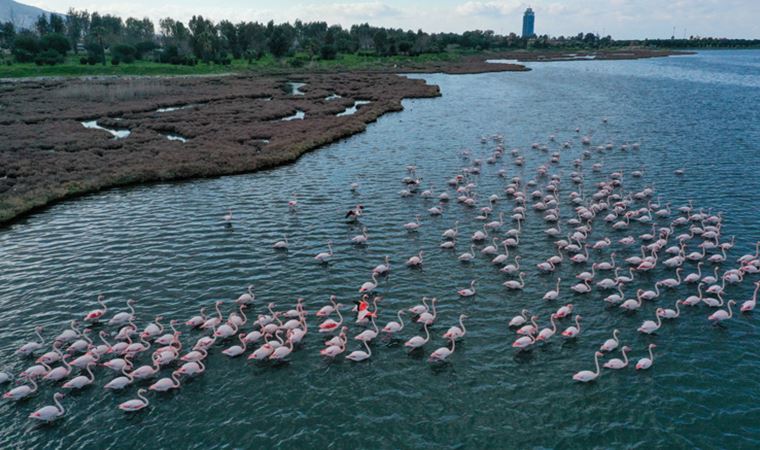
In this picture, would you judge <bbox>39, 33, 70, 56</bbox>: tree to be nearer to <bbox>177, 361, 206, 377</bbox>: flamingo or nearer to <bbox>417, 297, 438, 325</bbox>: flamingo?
<bbox>177, 361, 206, 377</bbox>: flamingo

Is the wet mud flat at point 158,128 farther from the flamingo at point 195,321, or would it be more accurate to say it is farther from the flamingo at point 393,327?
the flamingo at point 393,327

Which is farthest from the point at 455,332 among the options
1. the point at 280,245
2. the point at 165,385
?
the point at 280,245

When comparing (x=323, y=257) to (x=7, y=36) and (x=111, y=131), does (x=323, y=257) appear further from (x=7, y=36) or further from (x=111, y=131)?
(x=7, y=36)

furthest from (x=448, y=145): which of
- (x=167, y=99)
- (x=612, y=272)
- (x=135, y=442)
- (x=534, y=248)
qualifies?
(x=167, y=99)

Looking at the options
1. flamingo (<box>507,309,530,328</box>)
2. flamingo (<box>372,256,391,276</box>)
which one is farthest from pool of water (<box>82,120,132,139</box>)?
flamingo (<box>507,309,530,328</box>)

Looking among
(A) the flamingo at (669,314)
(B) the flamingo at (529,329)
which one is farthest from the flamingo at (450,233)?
(A) the flamingo at (669,314)

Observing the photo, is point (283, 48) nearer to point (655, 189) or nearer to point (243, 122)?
point (243, 122)

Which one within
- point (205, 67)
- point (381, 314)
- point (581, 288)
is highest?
point (205, 67)
